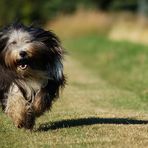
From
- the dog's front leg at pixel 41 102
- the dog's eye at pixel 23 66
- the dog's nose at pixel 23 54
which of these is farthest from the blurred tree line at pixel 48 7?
the dog's nose at pixel 23 54

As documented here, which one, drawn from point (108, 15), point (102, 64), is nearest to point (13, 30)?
point (102, 64)

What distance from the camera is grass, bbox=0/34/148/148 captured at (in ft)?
33.0

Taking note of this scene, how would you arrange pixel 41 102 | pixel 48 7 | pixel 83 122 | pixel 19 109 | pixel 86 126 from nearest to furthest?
pixel 19 109 < pixel 41 102 < pixel 86 126 < pixel 83 122 < pixel 48 7

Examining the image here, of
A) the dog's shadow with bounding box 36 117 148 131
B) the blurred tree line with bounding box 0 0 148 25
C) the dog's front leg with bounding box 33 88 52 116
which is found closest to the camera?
the dog's front leg with bounding box 33 88 52 116

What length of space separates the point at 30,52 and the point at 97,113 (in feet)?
10.3

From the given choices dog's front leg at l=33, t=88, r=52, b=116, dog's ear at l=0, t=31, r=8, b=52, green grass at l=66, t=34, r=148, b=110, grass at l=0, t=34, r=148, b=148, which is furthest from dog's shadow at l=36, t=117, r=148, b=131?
green grass at l=66, t=34, r=148, b=110

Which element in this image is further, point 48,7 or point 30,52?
point 48,7

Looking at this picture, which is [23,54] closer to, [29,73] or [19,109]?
[29,73]

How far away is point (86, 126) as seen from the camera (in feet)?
36.6

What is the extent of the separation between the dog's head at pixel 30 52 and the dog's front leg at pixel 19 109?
11.4 inches

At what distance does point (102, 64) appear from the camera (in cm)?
2573

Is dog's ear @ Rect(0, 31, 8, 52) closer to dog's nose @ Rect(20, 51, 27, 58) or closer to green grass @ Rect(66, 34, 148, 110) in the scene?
dog's nose @ Rect(20, 51, 27, 58)

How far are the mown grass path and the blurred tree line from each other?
44.6 metres

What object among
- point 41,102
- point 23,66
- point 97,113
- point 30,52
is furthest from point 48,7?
point 30,52
